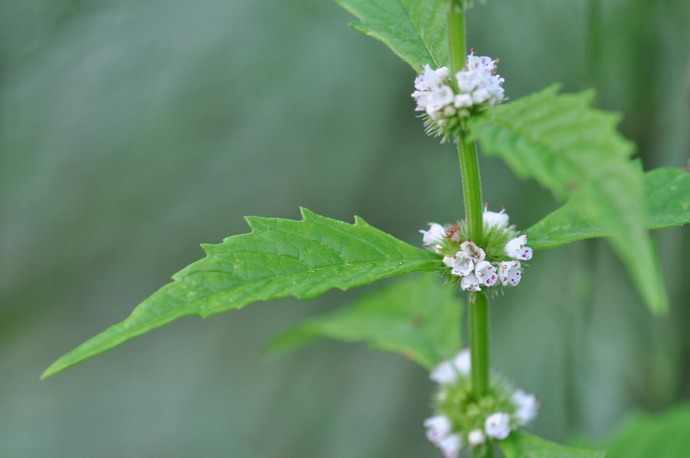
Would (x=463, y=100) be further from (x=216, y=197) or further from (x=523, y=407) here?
(x=216, y=197)

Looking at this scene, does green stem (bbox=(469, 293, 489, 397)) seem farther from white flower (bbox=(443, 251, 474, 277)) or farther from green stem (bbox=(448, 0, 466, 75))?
green stem (bbox=(448, 0, 466, 75))

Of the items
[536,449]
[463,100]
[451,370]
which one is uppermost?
[463,100]

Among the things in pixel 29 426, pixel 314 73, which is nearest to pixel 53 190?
pixel 29 426

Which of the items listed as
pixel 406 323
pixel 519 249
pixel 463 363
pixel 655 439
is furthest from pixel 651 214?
pixel 655 439

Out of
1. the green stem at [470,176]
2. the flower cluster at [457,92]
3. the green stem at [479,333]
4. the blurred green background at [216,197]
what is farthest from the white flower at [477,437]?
the blurred green background at [216,197]

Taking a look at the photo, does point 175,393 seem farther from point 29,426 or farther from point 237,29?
point 237,29

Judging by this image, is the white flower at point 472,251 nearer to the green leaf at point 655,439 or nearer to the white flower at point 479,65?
the white flower at point 479,65
